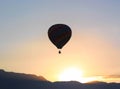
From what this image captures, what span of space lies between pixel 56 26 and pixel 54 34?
59.7 inches

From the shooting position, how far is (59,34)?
84312 mm

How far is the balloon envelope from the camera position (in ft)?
275

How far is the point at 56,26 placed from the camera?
276ft

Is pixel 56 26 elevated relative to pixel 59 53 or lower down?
elevated

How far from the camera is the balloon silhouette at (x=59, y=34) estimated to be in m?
83.9

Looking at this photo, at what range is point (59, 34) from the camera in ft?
277

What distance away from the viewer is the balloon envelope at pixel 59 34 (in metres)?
83.9

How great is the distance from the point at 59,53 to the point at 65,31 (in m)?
8.17

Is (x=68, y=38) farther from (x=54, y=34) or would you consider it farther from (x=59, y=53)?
(x=59, y=53)

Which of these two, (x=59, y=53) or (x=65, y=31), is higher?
(x=65, y=31)

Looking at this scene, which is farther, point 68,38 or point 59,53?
point 68,38

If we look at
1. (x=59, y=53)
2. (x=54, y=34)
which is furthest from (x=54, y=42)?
(x=59, y=53)

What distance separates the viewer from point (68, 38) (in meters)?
84.2

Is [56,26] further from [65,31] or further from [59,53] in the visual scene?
[59,53]
